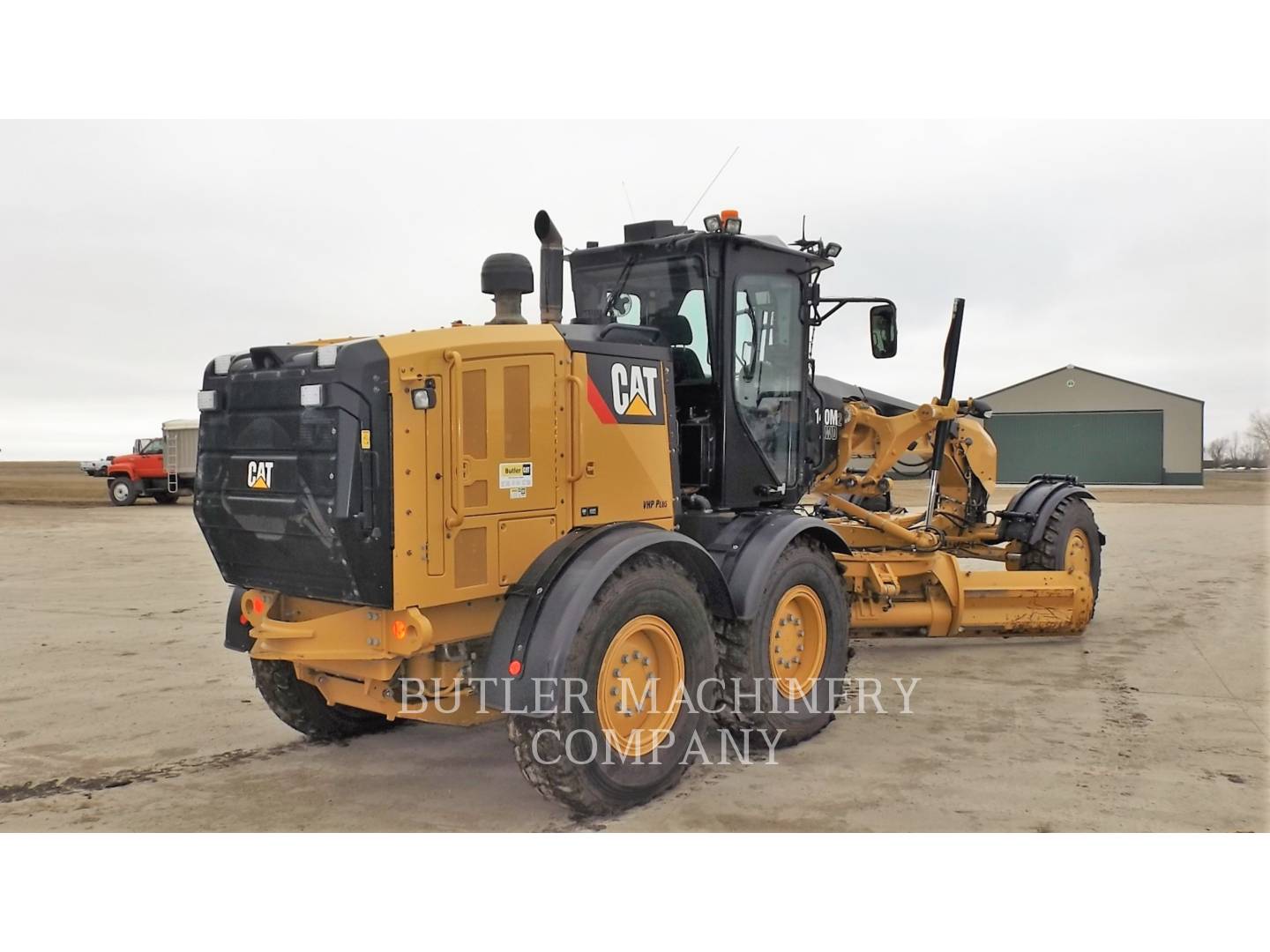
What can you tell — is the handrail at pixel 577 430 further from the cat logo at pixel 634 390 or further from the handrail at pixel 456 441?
the handrail at pixel 456 441

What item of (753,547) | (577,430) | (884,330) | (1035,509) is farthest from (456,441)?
(1035,509)

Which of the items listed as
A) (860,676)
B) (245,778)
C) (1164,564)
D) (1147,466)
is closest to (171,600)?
(245,778)

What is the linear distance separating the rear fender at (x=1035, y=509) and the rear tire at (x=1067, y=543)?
0.17 ft

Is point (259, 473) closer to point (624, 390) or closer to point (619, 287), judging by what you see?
point (624, 390)

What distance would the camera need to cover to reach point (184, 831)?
4.24 meters

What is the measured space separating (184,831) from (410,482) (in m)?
1.90

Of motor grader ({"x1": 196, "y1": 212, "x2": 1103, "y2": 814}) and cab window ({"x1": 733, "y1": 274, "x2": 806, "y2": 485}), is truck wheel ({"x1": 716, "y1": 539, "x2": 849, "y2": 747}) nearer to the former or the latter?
motor grader ({"x1": 196, "y1": 212, "x2": 1103, "y2": 814})

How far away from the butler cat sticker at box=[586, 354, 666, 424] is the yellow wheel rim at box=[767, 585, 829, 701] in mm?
1406

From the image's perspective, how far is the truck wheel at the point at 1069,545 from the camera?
8.58m

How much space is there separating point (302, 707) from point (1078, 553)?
7.06 m

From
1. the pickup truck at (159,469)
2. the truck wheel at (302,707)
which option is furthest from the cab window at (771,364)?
the pickup truck at (159,469)

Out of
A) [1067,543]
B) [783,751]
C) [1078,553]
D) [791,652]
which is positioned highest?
[1067,543]

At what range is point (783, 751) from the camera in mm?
5316

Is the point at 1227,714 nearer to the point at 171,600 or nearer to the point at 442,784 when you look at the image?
the point at 442,784
